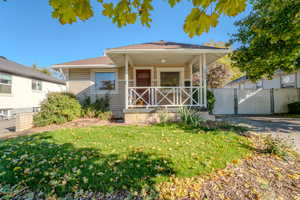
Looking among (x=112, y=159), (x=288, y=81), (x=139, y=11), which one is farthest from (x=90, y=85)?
(x=288, y=81)

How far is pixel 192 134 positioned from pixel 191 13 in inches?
147

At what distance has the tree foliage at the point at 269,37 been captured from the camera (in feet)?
16.1

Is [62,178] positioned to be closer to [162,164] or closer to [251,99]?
[162,164]

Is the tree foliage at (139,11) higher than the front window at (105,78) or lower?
lower

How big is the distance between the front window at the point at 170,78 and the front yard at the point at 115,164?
5.43 meters

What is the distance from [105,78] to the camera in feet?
30.3

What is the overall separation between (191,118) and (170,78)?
13.6ft

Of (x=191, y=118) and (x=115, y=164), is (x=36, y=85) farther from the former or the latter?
(x=115, y=164)

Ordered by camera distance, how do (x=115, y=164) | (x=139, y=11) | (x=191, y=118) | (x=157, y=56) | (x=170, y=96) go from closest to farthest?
1. (x=139, y=11)
2. (x=115, y=164)
3. (x=191, y=118)
4. (x=157, y=56)
5. (x=170, y=96)

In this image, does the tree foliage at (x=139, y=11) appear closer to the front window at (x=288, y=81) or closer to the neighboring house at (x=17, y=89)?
the neighboring house at (x=17, y=89)

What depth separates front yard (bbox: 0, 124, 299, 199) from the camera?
7.13 ft

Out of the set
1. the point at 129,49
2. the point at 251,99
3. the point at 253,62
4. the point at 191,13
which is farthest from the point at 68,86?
the point at 251,99

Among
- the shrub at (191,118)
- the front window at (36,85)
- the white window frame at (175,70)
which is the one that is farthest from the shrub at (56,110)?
the front window at (36,85)

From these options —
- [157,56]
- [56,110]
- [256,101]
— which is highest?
[157,56]
